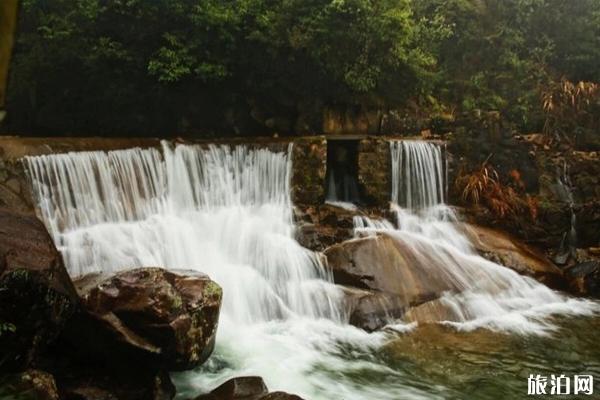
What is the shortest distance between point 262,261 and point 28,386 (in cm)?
538

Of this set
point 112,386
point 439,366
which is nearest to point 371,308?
point 439,366

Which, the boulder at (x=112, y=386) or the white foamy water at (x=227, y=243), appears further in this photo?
the white foamy water at (x=227, y=243)

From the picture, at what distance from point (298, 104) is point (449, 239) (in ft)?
15.7

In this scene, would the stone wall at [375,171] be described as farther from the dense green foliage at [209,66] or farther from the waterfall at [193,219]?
the waterfall at [193,219]

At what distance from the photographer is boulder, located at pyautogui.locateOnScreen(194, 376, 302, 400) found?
560cm

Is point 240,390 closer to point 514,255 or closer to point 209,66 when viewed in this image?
point 514,255

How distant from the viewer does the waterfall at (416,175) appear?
40.4 ft

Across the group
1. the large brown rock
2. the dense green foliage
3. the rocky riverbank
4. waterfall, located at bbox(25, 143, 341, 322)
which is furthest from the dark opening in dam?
the rocky riverbank

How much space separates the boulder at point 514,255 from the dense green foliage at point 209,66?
169 inches

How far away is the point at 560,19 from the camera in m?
16.2

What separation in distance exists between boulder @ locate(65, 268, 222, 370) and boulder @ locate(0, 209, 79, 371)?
35 cm

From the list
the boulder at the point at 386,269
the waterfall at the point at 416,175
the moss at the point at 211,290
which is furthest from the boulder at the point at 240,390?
the waterfall at the point at 416,175

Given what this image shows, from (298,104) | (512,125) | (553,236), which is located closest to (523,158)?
(512,125)

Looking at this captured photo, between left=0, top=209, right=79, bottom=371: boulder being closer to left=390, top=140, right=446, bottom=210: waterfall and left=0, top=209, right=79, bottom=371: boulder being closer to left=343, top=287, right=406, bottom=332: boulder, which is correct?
left=343, top=287, right=406, bottom=332: boulder
